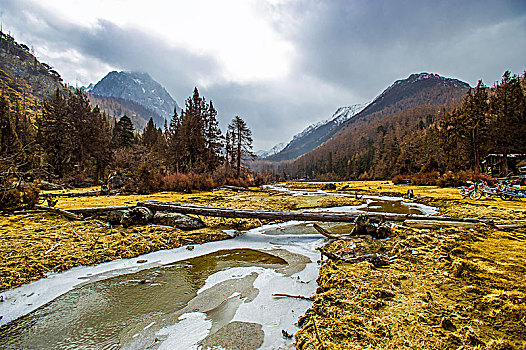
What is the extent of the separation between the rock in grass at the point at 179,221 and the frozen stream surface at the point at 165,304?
7.85 feet

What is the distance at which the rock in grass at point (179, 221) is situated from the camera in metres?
8.18

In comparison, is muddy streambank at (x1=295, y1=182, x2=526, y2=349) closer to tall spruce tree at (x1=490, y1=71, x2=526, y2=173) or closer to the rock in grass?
the rock in grass

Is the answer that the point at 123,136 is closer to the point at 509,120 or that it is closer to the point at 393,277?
the point at 393,277

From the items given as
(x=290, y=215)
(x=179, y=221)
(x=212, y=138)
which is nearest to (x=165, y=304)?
(x=179, y=221)

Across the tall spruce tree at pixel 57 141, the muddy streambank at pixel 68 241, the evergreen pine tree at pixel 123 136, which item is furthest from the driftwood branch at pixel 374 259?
the evergreen pine tree at pixel 123 136

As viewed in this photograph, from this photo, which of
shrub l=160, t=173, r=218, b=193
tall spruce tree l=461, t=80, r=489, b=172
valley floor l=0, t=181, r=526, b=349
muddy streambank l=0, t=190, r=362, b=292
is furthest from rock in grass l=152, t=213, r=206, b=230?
tall spruce tree l=461, t=80, r=489, b=172

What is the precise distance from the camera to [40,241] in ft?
18.7

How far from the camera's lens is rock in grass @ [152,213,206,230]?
8184 millimetres

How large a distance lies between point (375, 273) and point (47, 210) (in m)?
11.5

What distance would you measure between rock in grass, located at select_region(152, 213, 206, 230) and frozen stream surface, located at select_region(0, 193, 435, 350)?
239cm

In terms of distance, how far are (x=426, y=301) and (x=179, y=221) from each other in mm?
7617

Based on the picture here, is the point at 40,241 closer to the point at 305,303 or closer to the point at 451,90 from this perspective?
the point at 305,303

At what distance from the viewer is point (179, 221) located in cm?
827

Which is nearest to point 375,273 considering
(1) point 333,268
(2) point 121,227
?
(1) point 333,268
